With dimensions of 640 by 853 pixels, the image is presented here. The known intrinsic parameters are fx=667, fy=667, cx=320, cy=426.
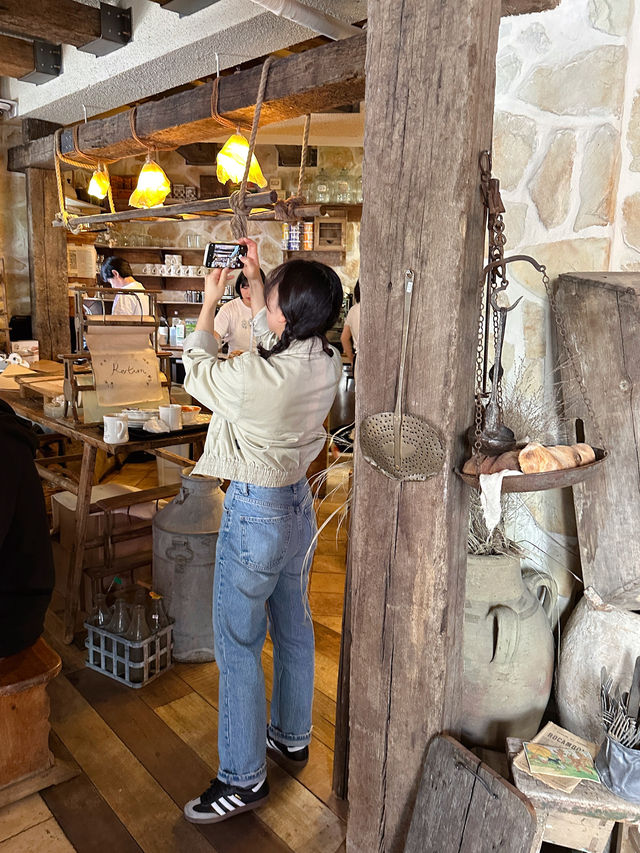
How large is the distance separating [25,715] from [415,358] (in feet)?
5.34

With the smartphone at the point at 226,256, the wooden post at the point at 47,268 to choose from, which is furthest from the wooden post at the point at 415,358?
the wooden post at the point at 47,268

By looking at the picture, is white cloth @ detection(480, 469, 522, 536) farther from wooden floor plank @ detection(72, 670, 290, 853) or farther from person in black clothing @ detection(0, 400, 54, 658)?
person in black clothing @ detection(0, 400, 54, 658)

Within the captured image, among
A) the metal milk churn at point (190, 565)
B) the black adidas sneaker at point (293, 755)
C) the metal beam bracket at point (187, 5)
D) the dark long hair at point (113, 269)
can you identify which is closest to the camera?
the black adidas sneaker at point (293, 755)

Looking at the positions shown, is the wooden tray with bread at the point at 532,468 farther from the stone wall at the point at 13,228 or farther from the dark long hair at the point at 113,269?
the stone wall at the point at 13,228

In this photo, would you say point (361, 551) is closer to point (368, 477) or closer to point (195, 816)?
point (368, 477)

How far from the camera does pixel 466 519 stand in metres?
1.45

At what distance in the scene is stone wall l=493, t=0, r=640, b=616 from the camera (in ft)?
5.89

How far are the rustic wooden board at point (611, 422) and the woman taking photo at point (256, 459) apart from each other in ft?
2.15

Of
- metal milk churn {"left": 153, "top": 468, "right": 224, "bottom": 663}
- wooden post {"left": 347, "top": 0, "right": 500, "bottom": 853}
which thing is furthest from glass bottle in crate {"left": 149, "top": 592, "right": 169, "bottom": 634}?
wooden post {"left": 347, "top": 0, "right": 500, "bottom": 853}

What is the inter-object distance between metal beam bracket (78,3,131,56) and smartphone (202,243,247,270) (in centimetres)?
276

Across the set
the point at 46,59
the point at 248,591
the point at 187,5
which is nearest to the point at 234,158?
the point at 187,5

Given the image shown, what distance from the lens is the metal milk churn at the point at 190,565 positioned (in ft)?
8.95

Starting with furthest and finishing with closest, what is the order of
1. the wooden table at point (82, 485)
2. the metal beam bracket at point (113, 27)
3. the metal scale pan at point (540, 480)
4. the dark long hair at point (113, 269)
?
the dark long hair at point (113, 269)
the metal beam bracket at point (113, 27)
the wooden table at point (82, 485)
the metal scale pan at point (540, 480)

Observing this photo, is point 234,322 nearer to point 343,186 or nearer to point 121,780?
point 343,186
